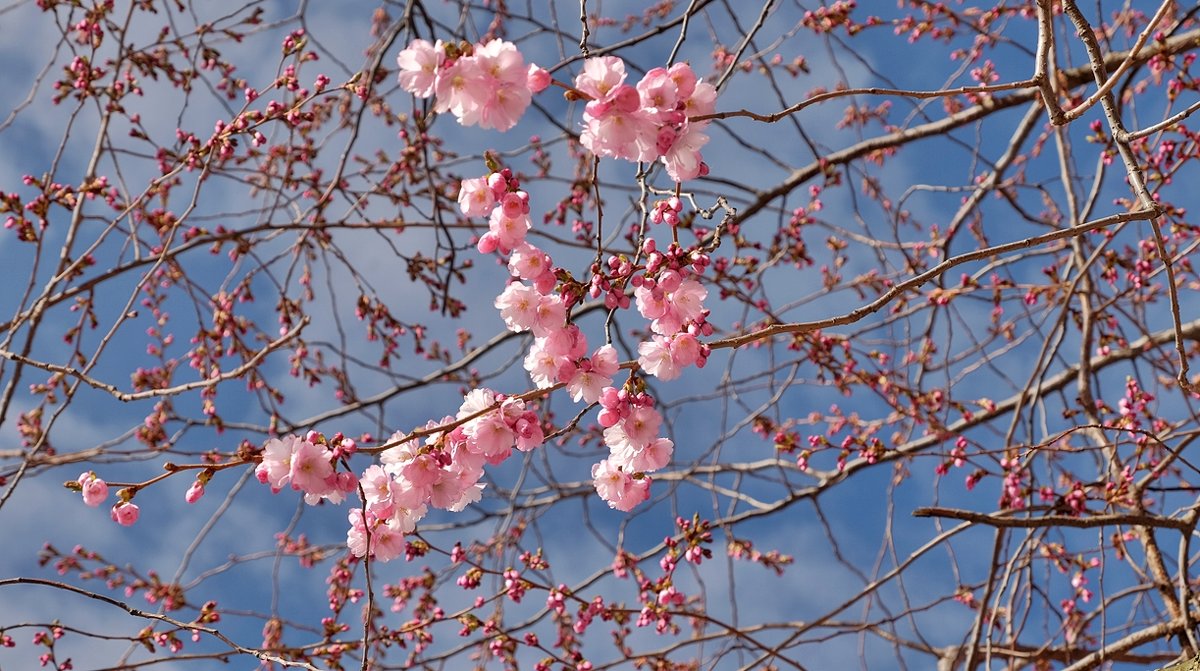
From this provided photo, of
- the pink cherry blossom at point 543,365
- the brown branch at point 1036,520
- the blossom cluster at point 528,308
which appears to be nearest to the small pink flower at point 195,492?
the blossom cluster at point 528,308

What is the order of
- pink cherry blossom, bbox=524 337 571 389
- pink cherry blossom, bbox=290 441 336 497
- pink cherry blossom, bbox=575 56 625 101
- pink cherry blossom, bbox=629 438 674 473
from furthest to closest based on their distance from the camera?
1. pink cherry blossom, bbox=629 438 674 473
2. pink cherry blossom, bbox=524 337 571 389
3. pink cherry blossom, bbox=290 441 336 497
4. pink cherry blossom, bbox=575 56 625 101

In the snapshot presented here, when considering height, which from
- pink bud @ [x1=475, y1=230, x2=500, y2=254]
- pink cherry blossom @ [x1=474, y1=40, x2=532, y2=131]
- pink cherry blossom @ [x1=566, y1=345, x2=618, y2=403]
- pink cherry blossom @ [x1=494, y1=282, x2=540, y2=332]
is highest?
pink cherry blossom @ [x1=474, y1=40, x2=532, y2=131]

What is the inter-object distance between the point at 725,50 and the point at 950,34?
1.06 m

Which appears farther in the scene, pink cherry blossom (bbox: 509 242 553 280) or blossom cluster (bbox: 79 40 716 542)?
pink cherry blossom (bbox: 509 242 553 280)

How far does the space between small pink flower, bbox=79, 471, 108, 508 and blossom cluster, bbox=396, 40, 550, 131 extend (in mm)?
913

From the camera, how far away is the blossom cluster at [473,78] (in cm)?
150

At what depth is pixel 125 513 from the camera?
1.74 meters

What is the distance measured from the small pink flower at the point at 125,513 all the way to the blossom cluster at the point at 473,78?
0.91 metres

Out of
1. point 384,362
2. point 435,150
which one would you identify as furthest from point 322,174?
point 384,362

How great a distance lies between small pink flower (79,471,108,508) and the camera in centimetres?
174

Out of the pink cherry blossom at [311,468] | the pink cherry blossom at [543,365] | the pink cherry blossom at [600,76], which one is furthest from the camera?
the pink cherry blossom at [543,365]

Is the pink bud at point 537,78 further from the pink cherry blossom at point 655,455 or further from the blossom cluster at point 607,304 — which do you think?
the pink cherry blossom at point 655,455

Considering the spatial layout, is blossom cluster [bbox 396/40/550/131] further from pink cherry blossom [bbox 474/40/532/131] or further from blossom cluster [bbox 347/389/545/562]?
blossom cluster [bbox 347/389/545/562]

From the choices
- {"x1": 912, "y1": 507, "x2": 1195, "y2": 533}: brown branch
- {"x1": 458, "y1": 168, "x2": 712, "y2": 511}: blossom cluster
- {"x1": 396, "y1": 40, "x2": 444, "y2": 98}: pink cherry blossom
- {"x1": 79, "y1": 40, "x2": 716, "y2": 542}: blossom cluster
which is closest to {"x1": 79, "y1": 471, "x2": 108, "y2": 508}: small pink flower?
{"x1": 79, "y1": 40, "x2": 716, "y2": 542}: blossom cluster
